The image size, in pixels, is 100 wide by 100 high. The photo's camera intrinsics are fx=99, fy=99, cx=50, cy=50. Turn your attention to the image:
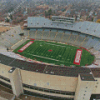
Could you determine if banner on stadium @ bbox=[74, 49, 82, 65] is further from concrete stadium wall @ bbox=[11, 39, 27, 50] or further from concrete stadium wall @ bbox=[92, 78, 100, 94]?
concrete stadium wall @ bbox=[11, 39, 27, 50]

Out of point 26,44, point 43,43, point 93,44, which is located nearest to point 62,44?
→ point 43,43

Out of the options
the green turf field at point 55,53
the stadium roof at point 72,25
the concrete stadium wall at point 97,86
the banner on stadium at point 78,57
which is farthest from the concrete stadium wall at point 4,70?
the stadium roof at point 72,25

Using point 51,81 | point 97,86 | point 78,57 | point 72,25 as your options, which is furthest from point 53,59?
point 72,25

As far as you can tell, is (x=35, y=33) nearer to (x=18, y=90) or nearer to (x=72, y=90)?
(x=18, y=90)

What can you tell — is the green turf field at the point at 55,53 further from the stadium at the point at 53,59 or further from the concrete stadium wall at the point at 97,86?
the concrete stadium wall at the point at 97,86

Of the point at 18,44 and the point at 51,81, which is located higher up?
the point at 51,81

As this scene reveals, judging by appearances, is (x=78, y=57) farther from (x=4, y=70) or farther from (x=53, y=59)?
(x=4, y=70)

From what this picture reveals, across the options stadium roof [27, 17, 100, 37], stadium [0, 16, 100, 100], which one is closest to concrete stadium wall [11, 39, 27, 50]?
stadium [0, 16, 100, 100]
